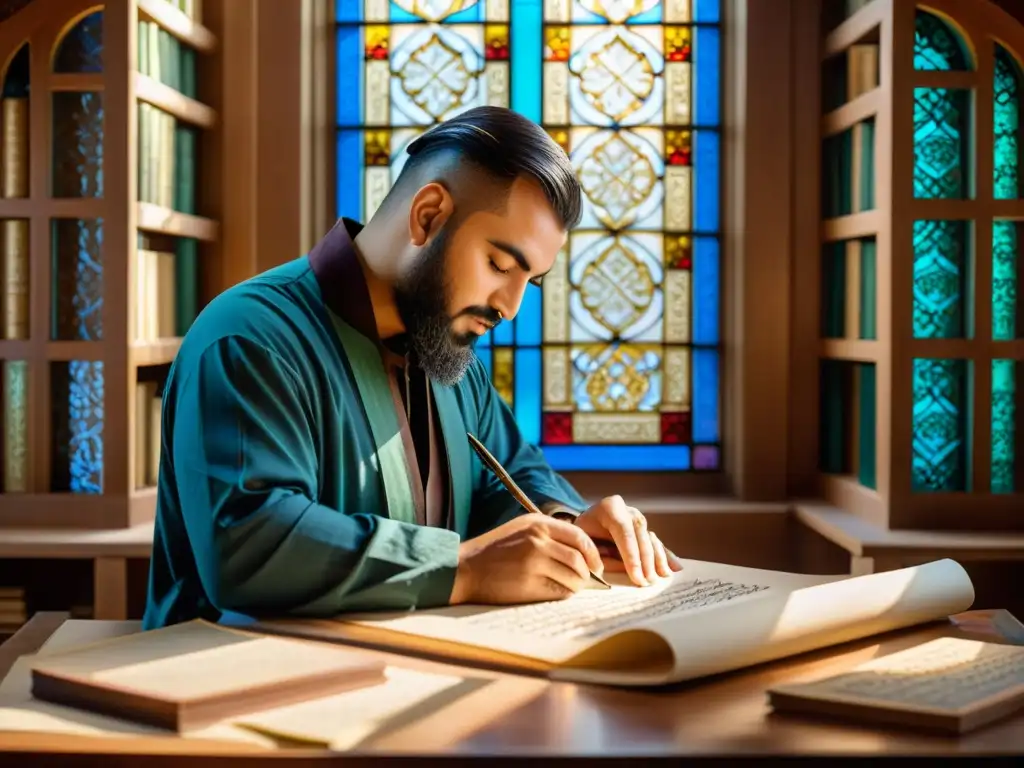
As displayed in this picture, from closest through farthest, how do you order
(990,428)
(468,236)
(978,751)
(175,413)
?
1. (978,751)
2. (175,413)
3. (468,236)
4. (990,428)

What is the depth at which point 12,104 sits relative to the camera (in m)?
3.00

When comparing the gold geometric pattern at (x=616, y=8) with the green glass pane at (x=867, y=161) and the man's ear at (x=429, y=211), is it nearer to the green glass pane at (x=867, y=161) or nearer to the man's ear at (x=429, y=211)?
the green glass pane at (x=867, y=161)

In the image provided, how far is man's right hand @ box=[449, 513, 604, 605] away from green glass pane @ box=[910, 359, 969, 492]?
160 cm

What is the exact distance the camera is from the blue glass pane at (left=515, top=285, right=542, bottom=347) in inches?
141

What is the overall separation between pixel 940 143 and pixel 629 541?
163 cm

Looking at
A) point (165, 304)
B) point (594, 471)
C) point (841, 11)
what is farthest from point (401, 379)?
point (841, 11)

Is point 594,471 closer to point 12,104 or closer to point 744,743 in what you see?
point 12,104

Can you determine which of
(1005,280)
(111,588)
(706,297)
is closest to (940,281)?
(1005,280)

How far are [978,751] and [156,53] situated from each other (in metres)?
2.59

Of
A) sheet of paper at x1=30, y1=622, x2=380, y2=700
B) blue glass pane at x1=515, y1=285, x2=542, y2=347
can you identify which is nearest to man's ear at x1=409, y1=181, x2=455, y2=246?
sheet of paper at x1=30, y1=622, x2=380, y2=700

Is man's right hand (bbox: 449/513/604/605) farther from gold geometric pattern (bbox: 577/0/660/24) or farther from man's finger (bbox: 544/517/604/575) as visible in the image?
gold geometric pattern (bbox: 577/0/660/24)

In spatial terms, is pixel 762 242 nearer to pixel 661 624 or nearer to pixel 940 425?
pixel 940 425

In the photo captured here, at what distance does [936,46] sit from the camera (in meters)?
2.99

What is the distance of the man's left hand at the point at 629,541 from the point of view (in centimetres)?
175
